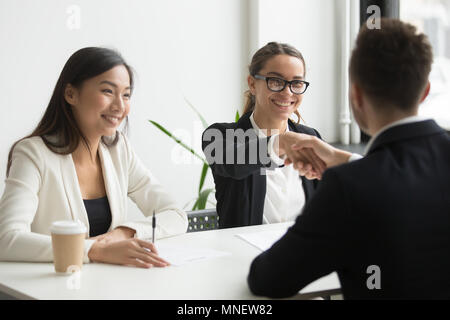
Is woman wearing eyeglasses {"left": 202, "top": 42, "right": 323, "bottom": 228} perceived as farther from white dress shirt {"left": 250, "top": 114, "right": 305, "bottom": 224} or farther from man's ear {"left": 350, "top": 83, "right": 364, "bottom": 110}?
man's ear {"left": 350, "top": 83, "right": 364, "bottom": 110}

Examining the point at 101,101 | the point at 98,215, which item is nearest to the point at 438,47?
the point at 101,101

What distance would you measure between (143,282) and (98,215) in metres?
0.66

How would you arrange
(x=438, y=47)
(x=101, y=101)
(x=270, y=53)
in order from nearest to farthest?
1. (x=101, y=101)
2. (x=270, y=53)
3. (x=438, y=47)

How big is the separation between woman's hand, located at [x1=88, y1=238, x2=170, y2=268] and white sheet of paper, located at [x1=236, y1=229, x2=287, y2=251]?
1.21 feet

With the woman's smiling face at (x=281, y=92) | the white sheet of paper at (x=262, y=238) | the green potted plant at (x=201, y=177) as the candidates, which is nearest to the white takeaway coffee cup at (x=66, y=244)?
the white sheet of paper at (x=262, y=238)

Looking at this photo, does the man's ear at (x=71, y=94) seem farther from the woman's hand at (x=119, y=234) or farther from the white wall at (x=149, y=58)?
the white wall at (x=149, y=58)

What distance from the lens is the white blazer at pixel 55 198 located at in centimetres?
164

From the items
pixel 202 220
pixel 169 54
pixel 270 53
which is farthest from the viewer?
pixel 169 54

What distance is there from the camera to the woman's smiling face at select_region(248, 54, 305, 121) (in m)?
2.37

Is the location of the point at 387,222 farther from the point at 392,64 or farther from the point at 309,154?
the point at 309,154

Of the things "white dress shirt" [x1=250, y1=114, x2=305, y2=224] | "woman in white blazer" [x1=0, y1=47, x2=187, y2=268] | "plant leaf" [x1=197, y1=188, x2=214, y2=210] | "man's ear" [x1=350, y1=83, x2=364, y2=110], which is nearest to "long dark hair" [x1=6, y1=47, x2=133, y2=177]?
"woman in white blazer" [x1=0, y1=47, x2=187, y2=268]

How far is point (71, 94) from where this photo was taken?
2033 mm

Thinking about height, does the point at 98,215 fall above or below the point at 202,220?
above
